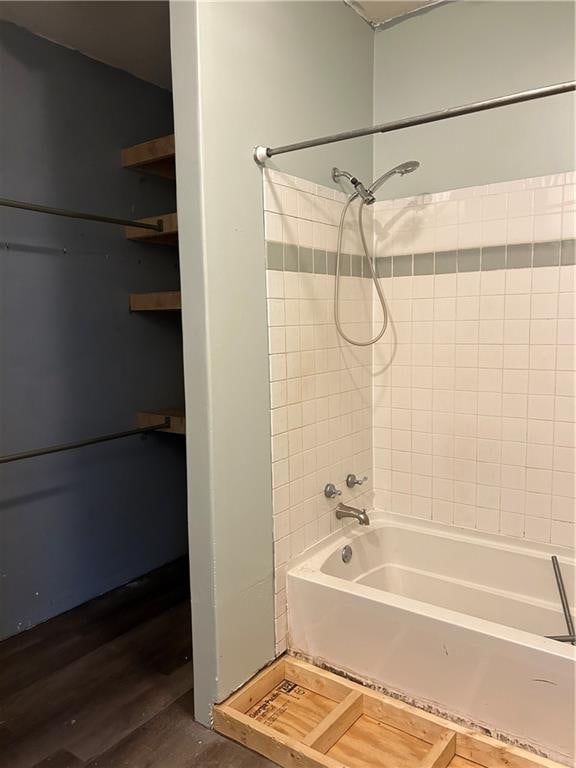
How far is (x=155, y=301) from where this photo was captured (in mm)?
2715

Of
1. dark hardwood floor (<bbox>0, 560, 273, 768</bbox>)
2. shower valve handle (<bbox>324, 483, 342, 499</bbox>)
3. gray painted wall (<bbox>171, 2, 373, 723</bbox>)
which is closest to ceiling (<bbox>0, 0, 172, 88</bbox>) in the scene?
gray painted wall (<bbox>171, 2, 373, 723</bbox>)

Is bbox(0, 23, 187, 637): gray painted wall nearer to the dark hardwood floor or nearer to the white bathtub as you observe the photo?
the dark hardwood floor

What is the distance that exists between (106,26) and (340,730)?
8.98 ft

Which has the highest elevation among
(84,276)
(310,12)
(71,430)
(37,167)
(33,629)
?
(310,12)

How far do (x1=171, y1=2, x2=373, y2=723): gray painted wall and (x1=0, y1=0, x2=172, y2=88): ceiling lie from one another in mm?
651

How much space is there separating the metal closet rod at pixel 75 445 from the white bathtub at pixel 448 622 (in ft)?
3.27

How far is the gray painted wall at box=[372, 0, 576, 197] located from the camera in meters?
2.11

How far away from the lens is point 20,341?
238 centimetres

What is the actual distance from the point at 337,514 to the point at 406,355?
0.74m

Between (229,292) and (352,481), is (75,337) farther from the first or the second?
(352,481)

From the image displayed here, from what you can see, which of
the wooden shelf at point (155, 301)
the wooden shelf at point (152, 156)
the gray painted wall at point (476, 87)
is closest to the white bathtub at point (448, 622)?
the wooden shelf at point (155, 301)

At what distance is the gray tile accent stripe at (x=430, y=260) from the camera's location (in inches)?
80.8

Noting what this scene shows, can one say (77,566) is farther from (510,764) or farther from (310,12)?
(310,12)

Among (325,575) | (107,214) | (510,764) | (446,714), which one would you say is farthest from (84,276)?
(510,764)
